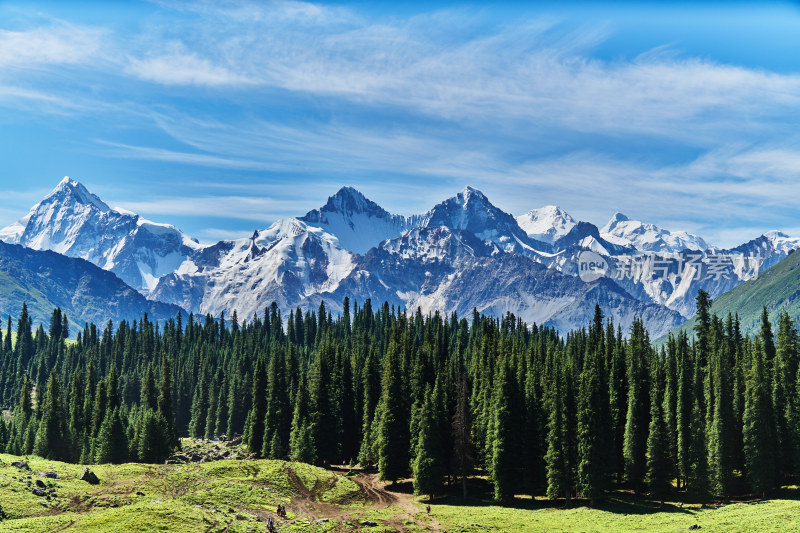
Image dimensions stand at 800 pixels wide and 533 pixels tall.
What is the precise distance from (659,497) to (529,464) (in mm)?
18380

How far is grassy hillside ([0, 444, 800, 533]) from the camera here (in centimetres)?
7294

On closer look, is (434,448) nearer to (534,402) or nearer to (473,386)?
(534,402)

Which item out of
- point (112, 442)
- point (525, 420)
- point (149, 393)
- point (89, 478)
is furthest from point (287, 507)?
point (149, 393)

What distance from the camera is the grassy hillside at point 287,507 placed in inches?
2872

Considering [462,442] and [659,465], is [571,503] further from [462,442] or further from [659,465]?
[462,442]

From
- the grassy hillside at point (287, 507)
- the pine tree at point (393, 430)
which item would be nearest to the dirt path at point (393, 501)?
the grassy hillside at point (287, 507)

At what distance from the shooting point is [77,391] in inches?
6403

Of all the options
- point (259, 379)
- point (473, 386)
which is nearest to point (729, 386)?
point (473, 386)

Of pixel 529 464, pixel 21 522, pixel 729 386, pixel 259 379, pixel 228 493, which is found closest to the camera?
pixel 21 522

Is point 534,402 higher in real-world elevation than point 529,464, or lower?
higher

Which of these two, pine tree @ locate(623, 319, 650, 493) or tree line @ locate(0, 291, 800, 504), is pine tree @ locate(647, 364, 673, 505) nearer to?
tree line @ locate(0, 291, 800, 504)

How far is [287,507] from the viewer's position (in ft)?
297

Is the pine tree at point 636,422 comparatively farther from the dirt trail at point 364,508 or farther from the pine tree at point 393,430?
the pine tree at point 393,430

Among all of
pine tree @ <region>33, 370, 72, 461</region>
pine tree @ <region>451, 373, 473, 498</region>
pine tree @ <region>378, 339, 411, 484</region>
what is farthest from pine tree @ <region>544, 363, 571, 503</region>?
pine tree @ <region>33, 370, 72, 461</region>
